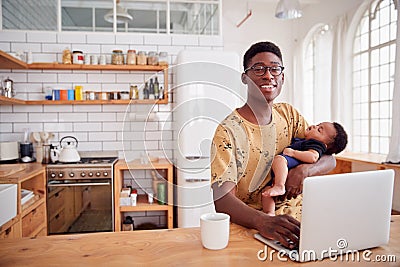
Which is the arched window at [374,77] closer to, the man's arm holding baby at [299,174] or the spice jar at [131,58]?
the spice jar at [131,58]

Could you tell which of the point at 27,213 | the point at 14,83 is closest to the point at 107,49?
the point at 14,83

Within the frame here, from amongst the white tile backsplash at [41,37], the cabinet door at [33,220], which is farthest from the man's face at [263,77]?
the white tile backsplash at [41,37]

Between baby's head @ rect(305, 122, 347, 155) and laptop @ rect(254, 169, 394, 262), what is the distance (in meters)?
0.50

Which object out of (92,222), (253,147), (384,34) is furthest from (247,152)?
(384,34)

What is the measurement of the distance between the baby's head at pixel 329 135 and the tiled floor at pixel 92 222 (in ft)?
7.63

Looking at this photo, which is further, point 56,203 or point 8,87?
point 8,87

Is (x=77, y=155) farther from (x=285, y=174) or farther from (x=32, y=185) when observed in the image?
(x=285, y=174)

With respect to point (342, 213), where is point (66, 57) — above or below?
above

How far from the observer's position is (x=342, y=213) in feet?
2.99

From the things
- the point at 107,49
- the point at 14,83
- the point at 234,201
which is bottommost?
the point at 234,201

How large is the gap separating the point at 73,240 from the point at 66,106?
288 cm

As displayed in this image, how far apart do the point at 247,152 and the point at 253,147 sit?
31mm

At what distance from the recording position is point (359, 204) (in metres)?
0.93

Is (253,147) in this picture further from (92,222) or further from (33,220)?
(92,222)
